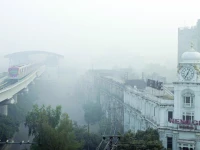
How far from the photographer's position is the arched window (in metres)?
27.7

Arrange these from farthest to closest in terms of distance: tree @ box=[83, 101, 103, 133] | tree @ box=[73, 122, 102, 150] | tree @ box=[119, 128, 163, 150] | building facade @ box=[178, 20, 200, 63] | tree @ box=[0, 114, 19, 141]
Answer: building facade @ box=[178, 20, 200, 63] < tree @ box=[83, 101, 103, 133] < tree @ box=[0, 114, 19, 141] < tree @ box=[73, 122, 102, 150] < tree @ box=[119, 128, 163, 150]

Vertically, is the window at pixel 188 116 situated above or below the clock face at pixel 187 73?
below

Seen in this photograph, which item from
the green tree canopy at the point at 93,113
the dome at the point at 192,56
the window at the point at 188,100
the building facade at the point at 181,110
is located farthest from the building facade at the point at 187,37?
the window at the point at 188,100

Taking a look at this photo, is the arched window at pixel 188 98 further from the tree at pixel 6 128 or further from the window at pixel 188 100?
the tree at pixel 6 128

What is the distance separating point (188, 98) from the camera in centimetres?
2791

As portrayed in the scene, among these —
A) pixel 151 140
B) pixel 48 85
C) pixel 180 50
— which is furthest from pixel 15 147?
pixel 48 85

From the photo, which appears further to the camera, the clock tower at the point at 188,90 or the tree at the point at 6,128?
the tree at the point at 6,128

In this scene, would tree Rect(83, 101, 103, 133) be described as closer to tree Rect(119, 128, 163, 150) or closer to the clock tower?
the clock tower

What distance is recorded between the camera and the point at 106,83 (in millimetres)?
55906

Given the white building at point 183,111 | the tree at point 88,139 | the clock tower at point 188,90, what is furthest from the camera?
the tree at point 88,139

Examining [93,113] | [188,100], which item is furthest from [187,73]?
[93,113]

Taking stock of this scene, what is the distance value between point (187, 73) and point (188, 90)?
149 centimetres

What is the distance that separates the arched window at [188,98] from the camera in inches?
1091

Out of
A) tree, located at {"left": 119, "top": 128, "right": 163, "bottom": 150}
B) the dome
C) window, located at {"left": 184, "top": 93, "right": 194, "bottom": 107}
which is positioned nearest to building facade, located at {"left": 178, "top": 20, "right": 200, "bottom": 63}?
the dome
